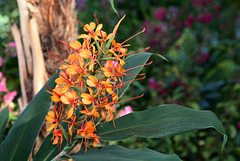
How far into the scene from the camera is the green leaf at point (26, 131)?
2.53 feet

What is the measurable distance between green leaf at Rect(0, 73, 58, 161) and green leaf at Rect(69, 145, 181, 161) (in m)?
0.16

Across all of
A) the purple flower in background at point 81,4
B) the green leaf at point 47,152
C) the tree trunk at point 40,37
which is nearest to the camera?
the green leaf at point 47,152

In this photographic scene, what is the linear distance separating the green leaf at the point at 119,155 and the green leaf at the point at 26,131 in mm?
159

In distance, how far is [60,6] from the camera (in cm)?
99

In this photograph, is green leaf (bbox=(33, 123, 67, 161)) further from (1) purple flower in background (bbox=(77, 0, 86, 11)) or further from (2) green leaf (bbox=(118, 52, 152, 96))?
(1) purple flower in background (bbox=(77, 0, 86, 11))

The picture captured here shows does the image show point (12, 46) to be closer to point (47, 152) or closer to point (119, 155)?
point (47, 152)

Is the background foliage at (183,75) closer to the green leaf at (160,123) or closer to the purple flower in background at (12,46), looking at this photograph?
the purple flower in background at (12,46)

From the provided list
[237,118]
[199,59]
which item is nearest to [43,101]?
[237,118]

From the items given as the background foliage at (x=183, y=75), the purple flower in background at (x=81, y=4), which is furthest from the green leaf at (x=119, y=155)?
the purple flower in background at (x=81, y=4)

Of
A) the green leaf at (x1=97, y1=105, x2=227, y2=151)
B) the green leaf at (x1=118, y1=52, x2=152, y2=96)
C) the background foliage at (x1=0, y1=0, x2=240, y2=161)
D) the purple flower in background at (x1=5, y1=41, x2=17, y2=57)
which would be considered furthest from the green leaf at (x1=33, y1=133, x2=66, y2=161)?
the purple flower in background at (x1=5, y1=41, x2=17, y2=57)

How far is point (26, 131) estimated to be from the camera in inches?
30.8

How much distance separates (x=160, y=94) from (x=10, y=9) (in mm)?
1595

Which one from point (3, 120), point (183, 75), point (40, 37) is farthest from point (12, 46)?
point (183, 75)

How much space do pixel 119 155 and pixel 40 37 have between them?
53 centimetres
